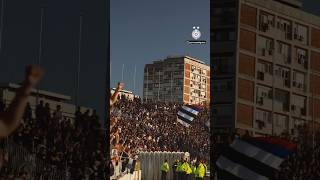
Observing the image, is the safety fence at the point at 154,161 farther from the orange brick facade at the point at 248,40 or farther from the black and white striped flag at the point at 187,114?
the orange brick facade at the point at 248,40

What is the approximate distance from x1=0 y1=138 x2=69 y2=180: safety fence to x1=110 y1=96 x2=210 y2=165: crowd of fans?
5.52ft

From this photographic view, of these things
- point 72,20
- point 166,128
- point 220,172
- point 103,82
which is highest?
point 72,20

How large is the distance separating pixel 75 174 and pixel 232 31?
7.78 metres

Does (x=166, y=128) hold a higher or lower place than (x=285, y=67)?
lower

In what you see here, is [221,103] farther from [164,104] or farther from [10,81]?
[10,81]

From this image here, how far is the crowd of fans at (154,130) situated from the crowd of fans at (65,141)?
0.40 m

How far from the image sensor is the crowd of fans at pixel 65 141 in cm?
994

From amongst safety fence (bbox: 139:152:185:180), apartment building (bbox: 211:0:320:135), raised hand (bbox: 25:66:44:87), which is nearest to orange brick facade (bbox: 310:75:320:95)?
apartment building (bbox: 211:0:320:135)

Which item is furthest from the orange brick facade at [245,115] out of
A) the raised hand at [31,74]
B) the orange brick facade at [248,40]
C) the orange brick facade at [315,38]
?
the raised hand at [31,74]

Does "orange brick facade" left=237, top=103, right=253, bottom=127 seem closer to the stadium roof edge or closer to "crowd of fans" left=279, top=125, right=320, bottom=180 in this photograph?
"crowd of fans" left=279, top=125, right=320, bottom=180

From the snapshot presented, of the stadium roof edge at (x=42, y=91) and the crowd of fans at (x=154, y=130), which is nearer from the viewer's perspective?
the stadium roof edge at (x=42, y=91)

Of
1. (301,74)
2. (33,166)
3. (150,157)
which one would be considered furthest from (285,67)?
(33,166)

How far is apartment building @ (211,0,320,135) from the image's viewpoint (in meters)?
16.7

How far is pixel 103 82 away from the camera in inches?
459
